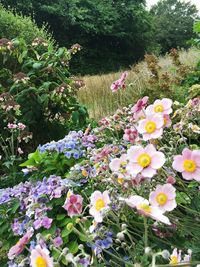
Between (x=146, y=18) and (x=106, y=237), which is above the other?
(x=106, y=237)

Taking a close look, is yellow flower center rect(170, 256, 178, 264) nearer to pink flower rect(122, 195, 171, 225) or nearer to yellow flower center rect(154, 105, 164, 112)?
pink flower rect(122, 195, 171, 225)

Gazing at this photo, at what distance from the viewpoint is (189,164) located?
134 cm

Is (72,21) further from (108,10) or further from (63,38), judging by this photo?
(108,10)

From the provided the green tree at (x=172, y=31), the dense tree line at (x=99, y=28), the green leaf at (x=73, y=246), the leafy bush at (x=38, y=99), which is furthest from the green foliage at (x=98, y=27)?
the green leaf at (x=73, y=246)

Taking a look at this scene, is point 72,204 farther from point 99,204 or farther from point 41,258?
point 41,258

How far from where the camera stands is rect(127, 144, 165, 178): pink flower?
130 cm

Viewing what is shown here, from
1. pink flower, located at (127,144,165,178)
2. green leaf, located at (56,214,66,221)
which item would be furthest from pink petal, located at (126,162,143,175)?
green leaf, located at (56,214,66,221)

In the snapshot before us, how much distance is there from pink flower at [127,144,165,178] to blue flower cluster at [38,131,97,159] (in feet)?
4.34

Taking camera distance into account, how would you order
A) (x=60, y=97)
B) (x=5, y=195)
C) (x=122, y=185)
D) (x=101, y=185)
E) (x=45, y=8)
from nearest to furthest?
(x=122, y=185)
(x=101, y=185)
(x=5, y=195)
(x=60, y=97)
(x=45, y=8)

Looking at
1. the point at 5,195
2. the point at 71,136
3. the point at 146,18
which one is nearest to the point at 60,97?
the point at 71,136

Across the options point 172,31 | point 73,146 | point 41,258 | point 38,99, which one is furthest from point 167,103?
point 172,31

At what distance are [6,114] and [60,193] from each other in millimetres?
2179

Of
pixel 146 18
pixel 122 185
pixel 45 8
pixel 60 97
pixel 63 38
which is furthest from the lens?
pixel 146 18

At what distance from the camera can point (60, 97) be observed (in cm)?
417
